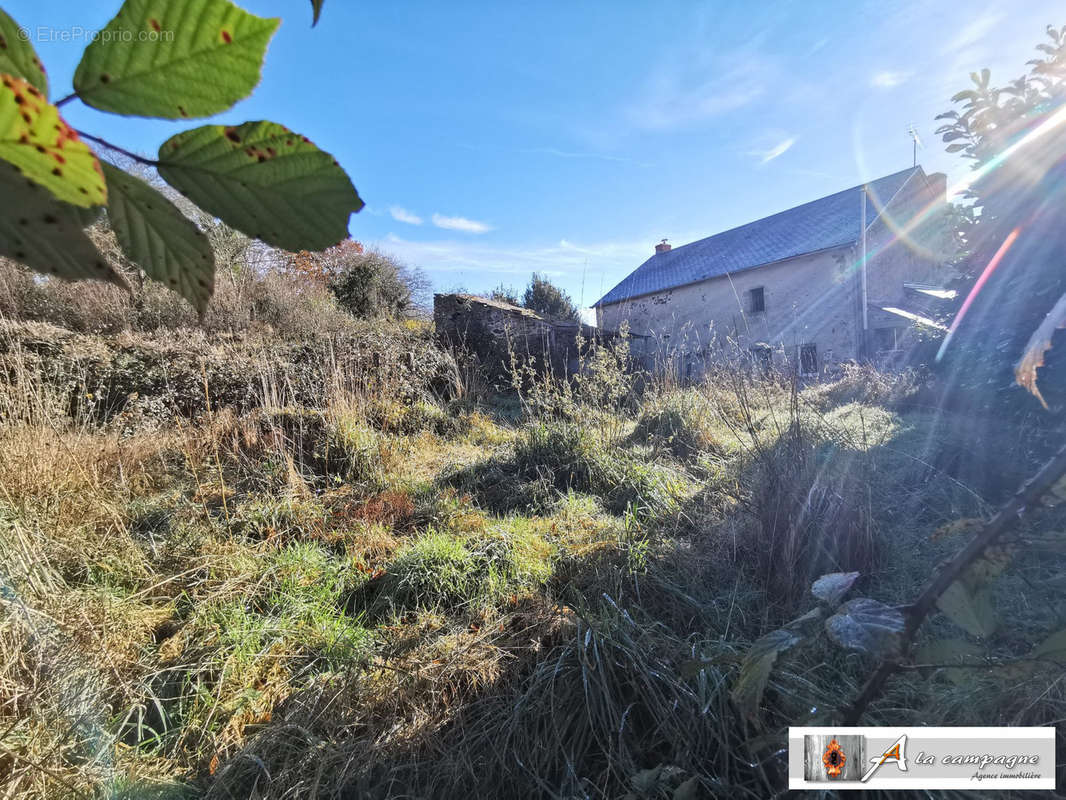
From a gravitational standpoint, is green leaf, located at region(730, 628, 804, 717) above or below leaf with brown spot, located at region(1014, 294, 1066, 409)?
below

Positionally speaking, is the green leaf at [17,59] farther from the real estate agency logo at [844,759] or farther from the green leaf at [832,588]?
the real estate agency logo at [844,759]

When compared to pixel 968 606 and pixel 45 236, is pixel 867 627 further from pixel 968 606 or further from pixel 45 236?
pixel 45 236

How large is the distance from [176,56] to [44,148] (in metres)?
0.10

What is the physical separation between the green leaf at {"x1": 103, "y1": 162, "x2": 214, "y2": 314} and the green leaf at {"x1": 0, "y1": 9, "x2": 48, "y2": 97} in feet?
0.16

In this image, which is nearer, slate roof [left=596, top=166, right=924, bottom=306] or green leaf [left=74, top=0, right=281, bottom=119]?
green leaf [left=74, top=0, right=281, bottom=119]

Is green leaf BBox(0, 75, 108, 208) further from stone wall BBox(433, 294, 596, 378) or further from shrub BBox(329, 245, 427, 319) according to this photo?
shrub BBox(329, 245, 427, 319)

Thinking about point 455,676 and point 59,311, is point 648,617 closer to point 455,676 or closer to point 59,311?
point 455,676

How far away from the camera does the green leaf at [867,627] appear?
38 centimetres

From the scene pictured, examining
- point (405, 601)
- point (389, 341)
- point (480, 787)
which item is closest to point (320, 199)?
point (480, 787)

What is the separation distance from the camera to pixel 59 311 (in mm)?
5559

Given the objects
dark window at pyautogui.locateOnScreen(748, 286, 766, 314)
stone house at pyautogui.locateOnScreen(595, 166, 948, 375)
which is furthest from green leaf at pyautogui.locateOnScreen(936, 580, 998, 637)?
dark window at pyautogui.locateOnScreen(748, 286, 766, 314)

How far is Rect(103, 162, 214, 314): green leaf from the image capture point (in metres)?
0.24

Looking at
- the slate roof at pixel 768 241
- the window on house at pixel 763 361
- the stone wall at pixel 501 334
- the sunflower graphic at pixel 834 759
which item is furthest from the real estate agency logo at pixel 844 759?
the slate roof at pixel 768 241

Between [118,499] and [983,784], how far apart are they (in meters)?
3.66
